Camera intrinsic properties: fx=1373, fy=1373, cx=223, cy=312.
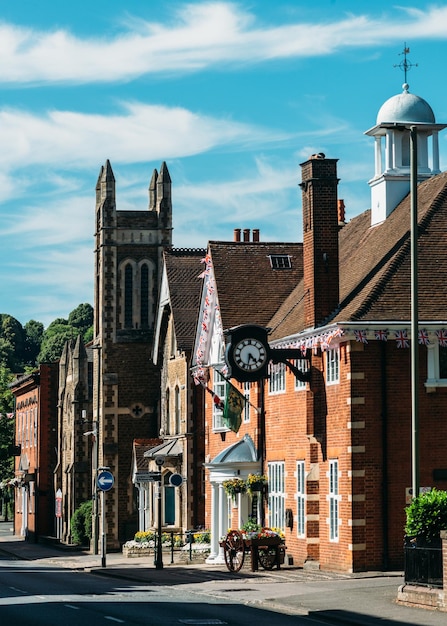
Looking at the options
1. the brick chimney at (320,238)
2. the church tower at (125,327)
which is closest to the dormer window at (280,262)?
the brick chimney at (320,238)

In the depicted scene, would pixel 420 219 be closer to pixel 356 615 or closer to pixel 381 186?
pixel 381 186

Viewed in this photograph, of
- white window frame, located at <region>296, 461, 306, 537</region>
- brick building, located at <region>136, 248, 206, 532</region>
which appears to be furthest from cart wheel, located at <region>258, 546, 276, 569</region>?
brick building, located at <region>136, 248, 206, 532</region>

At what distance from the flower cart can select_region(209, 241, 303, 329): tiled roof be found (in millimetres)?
9926

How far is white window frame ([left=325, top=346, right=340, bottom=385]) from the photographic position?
36.0 metres

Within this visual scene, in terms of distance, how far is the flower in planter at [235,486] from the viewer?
142 ft

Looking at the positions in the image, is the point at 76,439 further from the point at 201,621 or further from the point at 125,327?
the point at 201,621

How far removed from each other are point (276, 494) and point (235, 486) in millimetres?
2211

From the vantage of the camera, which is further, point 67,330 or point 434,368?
point 67,330

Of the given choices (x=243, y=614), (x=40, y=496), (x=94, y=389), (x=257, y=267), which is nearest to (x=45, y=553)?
(x=94, y=389)

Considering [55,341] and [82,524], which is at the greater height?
[55,341]

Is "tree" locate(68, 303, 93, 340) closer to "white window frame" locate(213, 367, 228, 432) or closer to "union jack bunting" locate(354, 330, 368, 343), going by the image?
"white window frame" locate(213, 367, 228, 432)

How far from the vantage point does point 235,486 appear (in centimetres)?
4328

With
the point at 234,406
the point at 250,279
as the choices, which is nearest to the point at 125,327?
the point at 250,279

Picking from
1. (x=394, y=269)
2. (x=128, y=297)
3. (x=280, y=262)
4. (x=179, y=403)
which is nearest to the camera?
(x=394, y=269)
